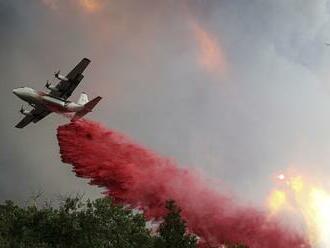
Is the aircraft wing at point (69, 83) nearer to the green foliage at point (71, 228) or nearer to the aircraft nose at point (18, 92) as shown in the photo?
the aircraft nose at point (18, 92)

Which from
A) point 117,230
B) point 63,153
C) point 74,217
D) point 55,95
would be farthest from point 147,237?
point 55,95

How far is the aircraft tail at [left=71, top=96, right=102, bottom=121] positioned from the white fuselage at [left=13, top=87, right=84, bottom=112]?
60 centimetres

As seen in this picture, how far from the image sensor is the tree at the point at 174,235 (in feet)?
216

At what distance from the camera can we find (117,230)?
83.7 metres

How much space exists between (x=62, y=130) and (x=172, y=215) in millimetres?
31566

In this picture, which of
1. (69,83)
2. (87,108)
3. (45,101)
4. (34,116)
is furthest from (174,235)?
(34,116)

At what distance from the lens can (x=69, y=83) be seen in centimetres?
9844

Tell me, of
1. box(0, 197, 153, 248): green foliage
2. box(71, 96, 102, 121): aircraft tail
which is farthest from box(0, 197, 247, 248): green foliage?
box(71, 96, 102, 121): aircraft tail

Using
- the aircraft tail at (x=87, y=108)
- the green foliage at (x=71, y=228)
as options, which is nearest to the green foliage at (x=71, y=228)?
the green foliage at (x=71, y=228)

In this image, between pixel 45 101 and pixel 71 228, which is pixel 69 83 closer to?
pixel 45 101

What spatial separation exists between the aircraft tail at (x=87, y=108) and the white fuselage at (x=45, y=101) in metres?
0.60

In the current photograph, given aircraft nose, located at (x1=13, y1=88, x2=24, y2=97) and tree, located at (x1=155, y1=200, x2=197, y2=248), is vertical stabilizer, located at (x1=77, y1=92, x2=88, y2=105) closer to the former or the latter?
aircraft nose, located at (x1=13, y1=88, x2=24, y2=97)

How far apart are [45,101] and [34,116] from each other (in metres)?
7.78

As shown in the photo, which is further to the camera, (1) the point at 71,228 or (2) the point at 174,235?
(1) the point at 71,228
